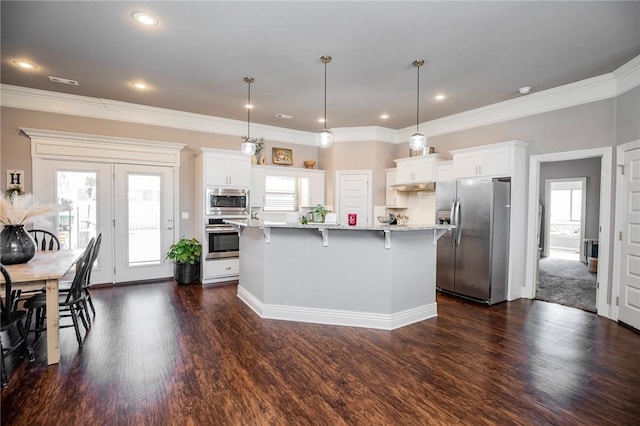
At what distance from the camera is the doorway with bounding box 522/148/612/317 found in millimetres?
3977

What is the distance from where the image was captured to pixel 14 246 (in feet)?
9.60

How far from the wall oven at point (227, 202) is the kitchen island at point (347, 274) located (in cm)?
183

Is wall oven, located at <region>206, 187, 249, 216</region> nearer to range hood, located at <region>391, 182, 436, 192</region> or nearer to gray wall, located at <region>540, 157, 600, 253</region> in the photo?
range hood, located at <region>391, 182, 436, 192</region>

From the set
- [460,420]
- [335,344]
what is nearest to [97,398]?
[335,344]

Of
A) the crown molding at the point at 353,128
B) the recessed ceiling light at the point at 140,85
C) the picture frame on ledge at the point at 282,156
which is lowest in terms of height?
the picture frame on ledge at the point at 282,156

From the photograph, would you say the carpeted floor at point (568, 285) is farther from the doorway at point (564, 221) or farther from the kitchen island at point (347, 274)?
the kitchen island at point (347, 274)

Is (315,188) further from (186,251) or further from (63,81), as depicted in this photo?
(63,81)

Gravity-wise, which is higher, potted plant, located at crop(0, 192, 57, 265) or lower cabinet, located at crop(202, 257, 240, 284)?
potted plant, located at crop(0, 192, 57, 265)

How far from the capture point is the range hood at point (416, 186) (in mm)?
5852

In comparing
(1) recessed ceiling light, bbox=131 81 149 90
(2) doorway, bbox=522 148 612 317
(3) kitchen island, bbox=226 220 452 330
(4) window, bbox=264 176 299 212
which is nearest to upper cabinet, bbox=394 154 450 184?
(2) doorway, bbox=522 148 612 317

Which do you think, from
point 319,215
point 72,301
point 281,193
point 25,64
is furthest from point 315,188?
point 25,64

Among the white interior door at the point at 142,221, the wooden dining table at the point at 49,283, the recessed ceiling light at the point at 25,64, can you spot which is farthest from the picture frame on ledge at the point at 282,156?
the wooden dining table at the point at 49,283

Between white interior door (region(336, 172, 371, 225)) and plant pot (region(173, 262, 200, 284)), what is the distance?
292 cm

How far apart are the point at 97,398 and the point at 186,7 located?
10.2 ft
